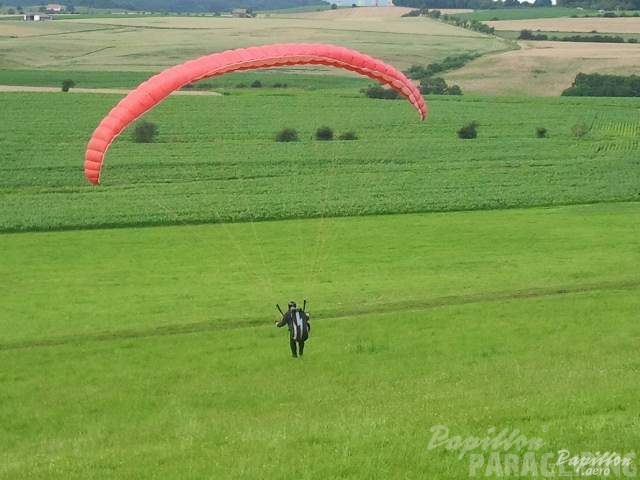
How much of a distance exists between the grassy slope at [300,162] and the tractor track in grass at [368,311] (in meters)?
12.6

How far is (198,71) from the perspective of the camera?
16156 mm

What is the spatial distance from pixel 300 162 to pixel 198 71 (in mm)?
31059

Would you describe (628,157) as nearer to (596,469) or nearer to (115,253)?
(115,253)

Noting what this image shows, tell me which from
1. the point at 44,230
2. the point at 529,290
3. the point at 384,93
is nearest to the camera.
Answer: the point at 529,290

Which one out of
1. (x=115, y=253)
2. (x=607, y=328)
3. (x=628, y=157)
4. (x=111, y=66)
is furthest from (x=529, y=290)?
(x=111, y=66)

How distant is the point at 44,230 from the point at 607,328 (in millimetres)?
18986

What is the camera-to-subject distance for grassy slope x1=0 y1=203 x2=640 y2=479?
9758 mm

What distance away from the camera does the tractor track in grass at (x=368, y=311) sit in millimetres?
20188

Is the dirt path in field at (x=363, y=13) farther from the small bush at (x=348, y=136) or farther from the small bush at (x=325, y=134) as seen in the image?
the small bush at (x=325, y=134)

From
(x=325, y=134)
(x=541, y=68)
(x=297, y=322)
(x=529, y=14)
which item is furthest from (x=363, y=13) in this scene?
(x=297, y=322)

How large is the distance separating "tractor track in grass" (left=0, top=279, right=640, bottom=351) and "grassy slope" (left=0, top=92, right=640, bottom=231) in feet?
41.4

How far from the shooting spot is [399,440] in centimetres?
928

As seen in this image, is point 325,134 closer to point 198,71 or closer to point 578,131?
point 578,131

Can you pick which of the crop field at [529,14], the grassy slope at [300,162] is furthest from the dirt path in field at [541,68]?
the crop field at [529,14]
